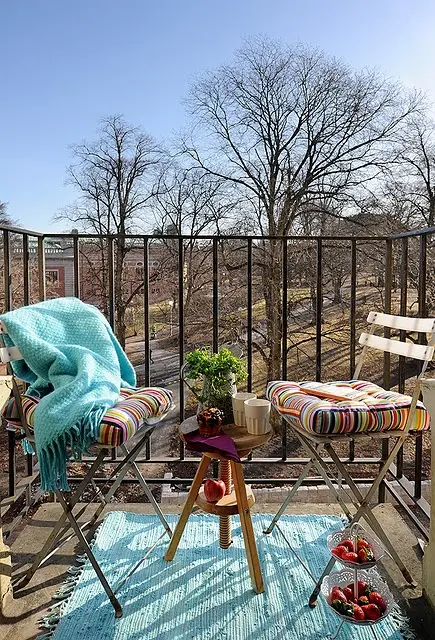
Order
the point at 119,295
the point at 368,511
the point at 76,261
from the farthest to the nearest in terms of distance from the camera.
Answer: the point at 119,295 < the point at 76,261 < the point at 368,511

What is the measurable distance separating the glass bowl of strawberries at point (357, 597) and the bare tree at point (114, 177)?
8.99 metres

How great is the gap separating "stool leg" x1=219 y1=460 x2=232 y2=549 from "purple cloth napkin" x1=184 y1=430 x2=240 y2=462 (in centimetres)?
22

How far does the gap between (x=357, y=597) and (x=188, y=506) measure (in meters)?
0.58

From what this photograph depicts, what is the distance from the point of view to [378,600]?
127 centimetres

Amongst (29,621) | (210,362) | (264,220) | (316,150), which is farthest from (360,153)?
(29,621)

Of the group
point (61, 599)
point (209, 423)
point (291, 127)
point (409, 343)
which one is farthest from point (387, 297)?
point (291, 127)

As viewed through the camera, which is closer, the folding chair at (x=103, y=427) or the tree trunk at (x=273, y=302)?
the folding chair at (x=103, y=427)

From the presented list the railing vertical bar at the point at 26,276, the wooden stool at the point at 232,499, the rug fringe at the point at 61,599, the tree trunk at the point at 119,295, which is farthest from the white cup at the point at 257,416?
the tree trunk at the point at 119,295

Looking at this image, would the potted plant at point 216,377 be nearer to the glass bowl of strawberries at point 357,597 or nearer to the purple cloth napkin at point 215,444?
the purple cloth napkin at point 215,444

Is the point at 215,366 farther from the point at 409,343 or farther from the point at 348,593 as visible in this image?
the point at 348,593

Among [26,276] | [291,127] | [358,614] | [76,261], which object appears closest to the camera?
[358,614]

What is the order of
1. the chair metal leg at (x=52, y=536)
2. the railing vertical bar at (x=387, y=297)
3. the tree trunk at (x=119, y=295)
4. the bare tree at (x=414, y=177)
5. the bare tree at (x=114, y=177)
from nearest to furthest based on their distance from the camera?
the chair metal leg at (x=52, y=536) → the railing vertical bar at (x=387, y=297) → the tree trunk at (x=119, y=295) → the bare tree at (x=414, y=177) → the bare tree at (x=114, y=177)

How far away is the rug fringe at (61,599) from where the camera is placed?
133 cm

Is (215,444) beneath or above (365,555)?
above
